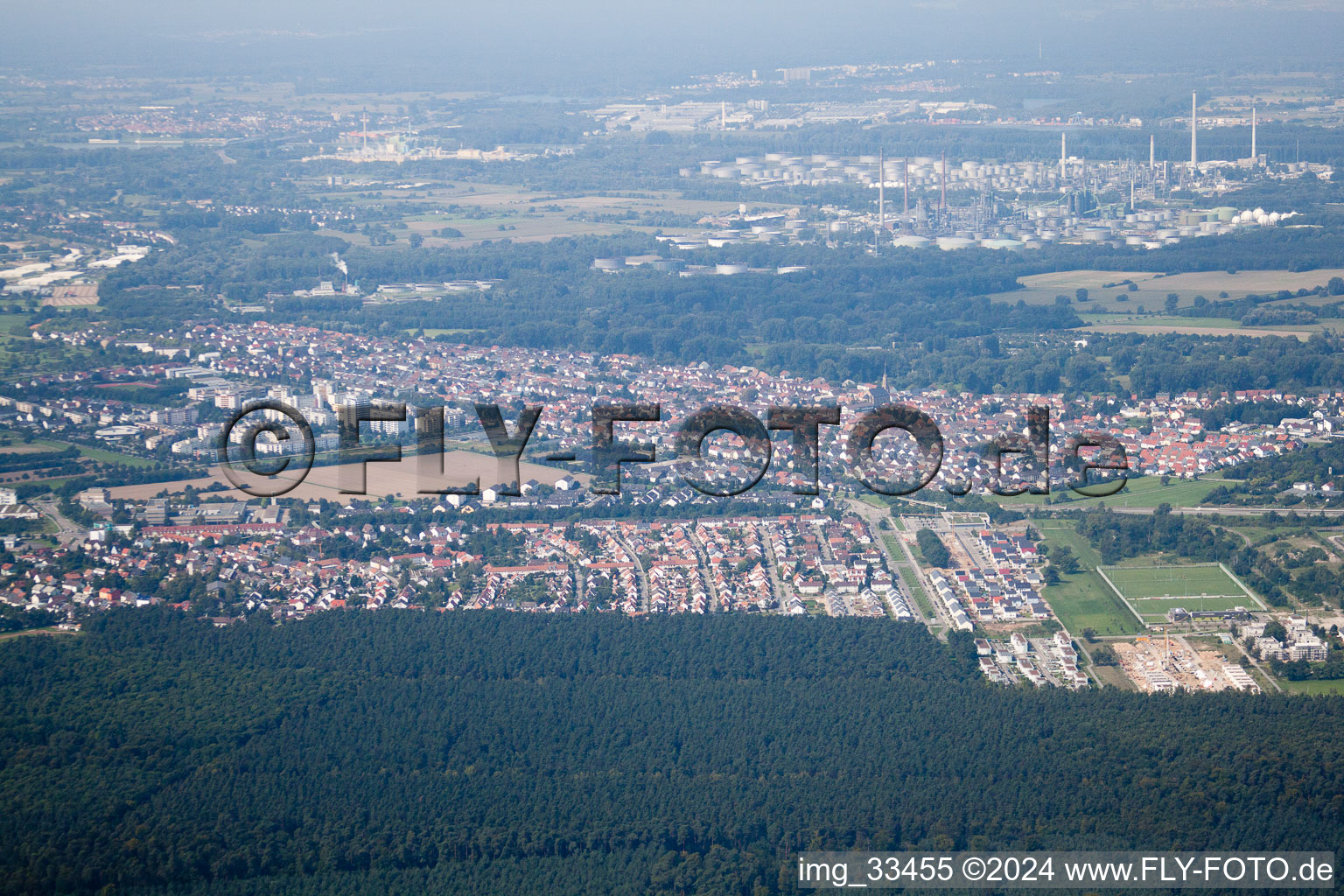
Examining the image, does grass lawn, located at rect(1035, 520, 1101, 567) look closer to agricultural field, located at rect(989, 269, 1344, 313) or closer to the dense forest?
the dense forest

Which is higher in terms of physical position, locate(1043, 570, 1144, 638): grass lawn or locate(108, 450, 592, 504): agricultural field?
locate(108, 450, 592, 504): agricultural field

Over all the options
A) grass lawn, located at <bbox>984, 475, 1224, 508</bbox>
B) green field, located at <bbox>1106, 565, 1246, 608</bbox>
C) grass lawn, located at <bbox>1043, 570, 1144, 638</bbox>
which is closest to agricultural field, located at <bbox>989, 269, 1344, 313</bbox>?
grass lawn, located at <bbox>984, 475, 1224, 508</bbox>

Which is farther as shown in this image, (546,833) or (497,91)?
(497,91)

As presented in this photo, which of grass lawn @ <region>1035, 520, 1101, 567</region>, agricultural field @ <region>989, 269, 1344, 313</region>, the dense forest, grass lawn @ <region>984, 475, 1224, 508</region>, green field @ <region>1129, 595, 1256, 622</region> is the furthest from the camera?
agricultural field @ <region>989, 269, 1344, 313</region>

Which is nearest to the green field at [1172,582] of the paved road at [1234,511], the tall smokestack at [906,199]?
the paved road at [1234,511]

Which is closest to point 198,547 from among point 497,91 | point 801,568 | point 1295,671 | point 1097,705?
point 801,568

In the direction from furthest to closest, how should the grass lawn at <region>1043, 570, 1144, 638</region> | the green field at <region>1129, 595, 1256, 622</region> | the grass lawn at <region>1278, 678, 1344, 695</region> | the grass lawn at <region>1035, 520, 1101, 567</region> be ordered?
the grass lawn at <region>1035, 520, 1101, 567</region> < the green field at <region>1129, 595, 1256, 622</region> < the grass lawn at <region>1043, 570, 1144, 638</region> < the grass lawn at <region>1278, 678, 1344, 695</region>

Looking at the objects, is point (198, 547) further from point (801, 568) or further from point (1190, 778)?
point (1190, 778)
